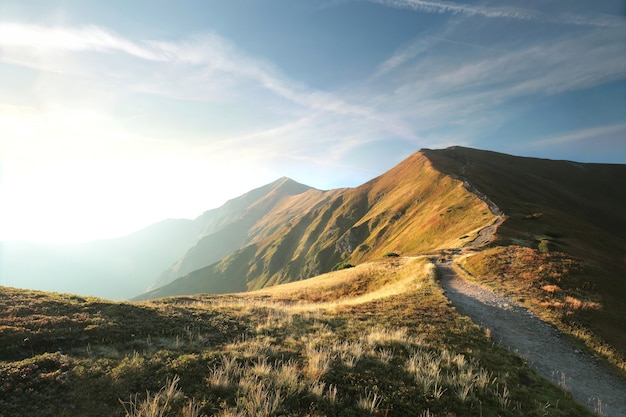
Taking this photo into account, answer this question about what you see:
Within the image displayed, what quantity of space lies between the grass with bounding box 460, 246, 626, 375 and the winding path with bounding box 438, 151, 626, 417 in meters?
1.23

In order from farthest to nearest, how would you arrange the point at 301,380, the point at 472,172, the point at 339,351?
1. the point at 472,172
2. the point at 339,351
3. the point at 301,380

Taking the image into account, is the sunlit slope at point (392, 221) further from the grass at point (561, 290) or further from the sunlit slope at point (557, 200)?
the grass at point (561, 290)

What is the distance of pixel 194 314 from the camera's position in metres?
17.0

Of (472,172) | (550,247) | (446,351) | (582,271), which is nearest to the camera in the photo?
(446,351)

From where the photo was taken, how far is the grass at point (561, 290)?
1811 cm

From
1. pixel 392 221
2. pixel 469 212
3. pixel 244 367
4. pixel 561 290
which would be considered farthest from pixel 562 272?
pixel 392 221

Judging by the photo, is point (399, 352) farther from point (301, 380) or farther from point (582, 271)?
point (582, 271)

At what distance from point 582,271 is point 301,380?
1295 inches

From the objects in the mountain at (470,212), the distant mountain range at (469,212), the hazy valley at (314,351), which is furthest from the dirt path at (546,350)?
the distant mountain range at (469,212)

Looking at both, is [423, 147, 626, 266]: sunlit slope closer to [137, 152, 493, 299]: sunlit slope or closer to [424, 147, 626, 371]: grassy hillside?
[424, 147, 626, 371]: grassy hillside

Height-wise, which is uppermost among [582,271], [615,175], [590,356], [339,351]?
[615,175]

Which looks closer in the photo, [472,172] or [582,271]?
[582,271]

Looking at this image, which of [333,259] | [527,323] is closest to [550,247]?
[527,323]

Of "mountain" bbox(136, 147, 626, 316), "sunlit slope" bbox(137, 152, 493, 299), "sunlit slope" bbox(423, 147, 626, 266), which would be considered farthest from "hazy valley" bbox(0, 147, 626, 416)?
"sunlit slope" bbox(137, 152, 493, 299)
